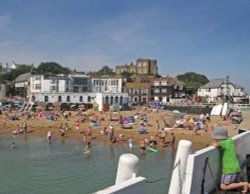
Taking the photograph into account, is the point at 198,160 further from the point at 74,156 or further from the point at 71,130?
the point at 71,130

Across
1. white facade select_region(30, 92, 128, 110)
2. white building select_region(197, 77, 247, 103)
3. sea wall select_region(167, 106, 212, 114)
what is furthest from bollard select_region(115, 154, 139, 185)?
white building select_region(197, 77, 247, 103)

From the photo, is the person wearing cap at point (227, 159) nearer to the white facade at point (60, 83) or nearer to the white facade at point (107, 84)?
the white facade at point (60, 83)

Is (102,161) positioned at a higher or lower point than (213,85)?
lower

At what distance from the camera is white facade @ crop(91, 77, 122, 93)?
3159 inches

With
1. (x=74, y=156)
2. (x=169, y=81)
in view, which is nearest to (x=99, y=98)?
(x=169, y=81)

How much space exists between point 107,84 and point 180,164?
75.3 meters

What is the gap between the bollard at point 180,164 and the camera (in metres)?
6.13

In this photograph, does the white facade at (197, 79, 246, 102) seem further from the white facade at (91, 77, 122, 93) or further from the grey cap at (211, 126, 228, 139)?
the grey cap at (211, 126, 228, 139)

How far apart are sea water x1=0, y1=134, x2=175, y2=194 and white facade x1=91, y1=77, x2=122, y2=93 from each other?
46.7m

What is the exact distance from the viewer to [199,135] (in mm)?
35625

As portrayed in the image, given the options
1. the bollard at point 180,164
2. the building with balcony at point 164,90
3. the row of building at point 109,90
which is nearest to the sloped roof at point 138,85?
the row of building at point 109,90

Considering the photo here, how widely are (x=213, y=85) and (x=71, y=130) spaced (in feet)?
177

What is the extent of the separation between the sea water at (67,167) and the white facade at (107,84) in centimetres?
4666

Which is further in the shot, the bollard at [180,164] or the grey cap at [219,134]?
the grey cap at [219,134]
